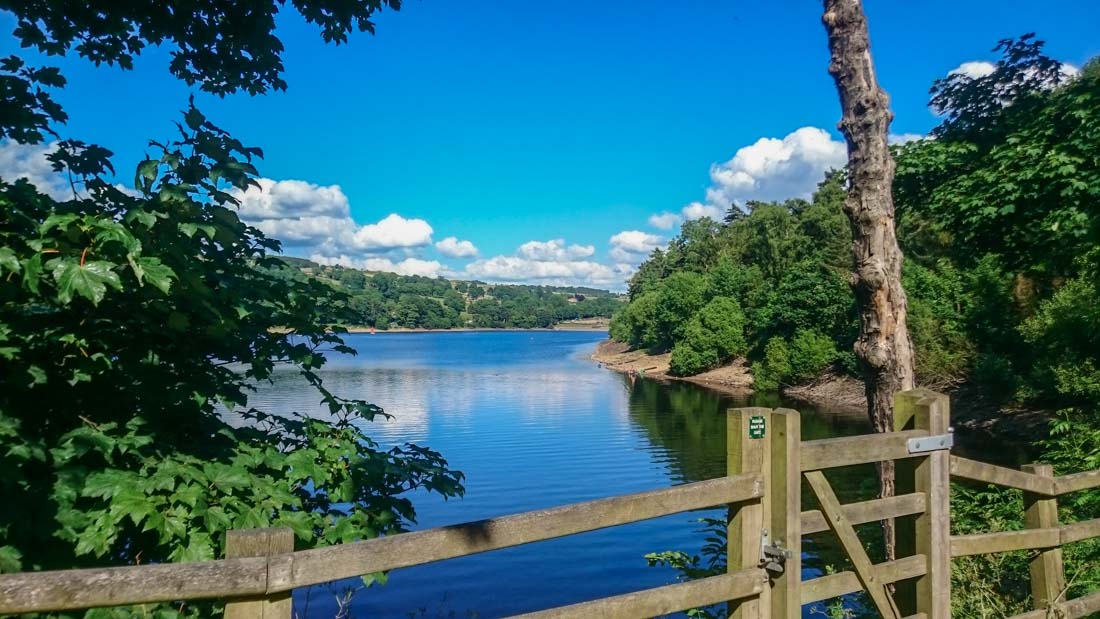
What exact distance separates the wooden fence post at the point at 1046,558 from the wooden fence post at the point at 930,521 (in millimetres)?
933

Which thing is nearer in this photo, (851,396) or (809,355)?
(851,396)

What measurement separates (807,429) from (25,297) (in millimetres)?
32338

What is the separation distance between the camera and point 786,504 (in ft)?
11.6

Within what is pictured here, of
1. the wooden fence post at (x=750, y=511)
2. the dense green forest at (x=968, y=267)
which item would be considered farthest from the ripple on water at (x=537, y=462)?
the dense green forest at (x=968, y=267)

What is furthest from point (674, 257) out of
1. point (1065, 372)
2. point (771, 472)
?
point (771, 472)

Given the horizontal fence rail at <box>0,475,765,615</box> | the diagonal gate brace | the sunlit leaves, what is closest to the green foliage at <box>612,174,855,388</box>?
the diagonal gate brace

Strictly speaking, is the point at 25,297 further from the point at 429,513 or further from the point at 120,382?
the point at 429,513

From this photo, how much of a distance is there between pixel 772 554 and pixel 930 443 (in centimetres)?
118

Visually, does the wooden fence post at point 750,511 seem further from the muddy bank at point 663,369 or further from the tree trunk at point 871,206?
the muddy bank at point 663,369

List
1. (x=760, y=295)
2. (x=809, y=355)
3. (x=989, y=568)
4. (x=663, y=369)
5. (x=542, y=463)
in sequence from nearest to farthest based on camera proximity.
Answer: (x=989, y=568) → (x=542, y=463) → (x=809, y=355) → (x=760, y=295) → (x=663, y=369)

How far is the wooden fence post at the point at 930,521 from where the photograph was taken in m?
4.14

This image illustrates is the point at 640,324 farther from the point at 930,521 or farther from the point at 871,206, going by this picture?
the point at 930,521

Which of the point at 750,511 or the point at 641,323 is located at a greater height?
the point at 641,323

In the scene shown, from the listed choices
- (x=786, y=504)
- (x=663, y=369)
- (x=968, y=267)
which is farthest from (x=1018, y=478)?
(x=663, y=369)
